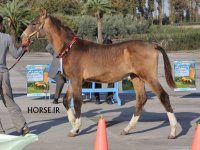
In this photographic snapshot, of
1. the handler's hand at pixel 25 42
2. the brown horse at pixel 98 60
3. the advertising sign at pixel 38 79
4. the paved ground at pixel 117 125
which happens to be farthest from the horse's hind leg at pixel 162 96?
the advertising sign at pixel 38 79

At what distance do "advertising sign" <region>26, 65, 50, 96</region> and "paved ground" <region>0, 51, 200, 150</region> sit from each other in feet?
1.08

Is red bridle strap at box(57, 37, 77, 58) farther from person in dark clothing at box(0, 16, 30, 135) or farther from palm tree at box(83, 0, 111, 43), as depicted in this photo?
palm tree at box(83, 0, 111, 43)

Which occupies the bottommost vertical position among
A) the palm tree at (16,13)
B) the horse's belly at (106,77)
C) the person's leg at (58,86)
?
the person's leg at (58,86)

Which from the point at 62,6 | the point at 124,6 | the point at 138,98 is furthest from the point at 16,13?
the point at 138,98

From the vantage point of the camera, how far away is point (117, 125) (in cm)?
1215

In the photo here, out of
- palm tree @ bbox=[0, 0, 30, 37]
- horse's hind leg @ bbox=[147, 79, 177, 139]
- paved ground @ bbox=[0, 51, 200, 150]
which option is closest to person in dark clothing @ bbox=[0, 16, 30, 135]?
paved ground @ bbox=[0, 51, 200, 150]

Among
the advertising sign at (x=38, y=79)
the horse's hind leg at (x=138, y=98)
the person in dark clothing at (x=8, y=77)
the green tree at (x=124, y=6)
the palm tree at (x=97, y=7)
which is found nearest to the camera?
the person in dark clothing at (x=8, y=77)

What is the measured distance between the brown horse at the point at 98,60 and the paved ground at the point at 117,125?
430 millimetres

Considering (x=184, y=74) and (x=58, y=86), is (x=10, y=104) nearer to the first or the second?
(x=58, y=86)

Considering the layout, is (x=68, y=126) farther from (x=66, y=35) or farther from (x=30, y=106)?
(x=30, y=106)

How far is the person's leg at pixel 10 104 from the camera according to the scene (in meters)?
10.0

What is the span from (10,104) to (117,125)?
2770 millimetres

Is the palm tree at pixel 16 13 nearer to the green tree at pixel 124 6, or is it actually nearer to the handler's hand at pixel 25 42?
the green tree at pixel 124 6

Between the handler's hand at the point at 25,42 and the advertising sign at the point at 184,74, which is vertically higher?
the handler's hand at the point at 25,42
